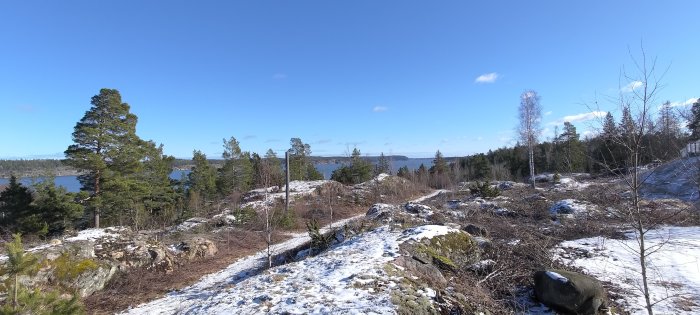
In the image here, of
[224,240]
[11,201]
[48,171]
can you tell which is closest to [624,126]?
→ [224,240]

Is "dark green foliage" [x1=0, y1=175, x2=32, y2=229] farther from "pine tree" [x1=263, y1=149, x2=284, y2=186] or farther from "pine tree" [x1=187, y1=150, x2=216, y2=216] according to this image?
"pine tree" [x1=263, y1=149, x2=284, y2=186]

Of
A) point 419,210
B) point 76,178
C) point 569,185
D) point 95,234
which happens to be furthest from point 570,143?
point 76,178

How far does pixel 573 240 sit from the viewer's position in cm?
962

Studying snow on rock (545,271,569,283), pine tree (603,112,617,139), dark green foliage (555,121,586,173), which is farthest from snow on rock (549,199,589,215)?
dark green foliage (555,121,586,173)

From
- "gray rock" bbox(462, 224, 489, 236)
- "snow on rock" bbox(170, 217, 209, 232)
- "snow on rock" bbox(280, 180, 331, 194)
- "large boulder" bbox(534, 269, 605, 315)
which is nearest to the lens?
"large boulder" bbox(534, 269, 605, 315)

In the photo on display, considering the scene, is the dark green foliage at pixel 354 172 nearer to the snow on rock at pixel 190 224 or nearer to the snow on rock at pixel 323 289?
the snow on rock at pixel 190 224

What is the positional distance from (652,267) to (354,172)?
30.3 m

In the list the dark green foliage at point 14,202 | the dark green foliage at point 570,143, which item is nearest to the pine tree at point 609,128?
the dark green foliage at point 14,202

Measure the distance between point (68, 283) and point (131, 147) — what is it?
1589 cm

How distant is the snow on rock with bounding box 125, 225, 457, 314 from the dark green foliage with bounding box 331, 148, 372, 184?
2856 cm

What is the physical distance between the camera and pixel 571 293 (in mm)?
5195

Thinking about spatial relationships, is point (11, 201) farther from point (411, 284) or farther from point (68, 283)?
point (411, 284)

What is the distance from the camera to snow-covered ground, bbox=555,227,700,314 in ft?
18.5

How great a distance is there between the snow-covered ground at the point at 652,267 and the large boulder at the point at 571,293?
0.67 metres
